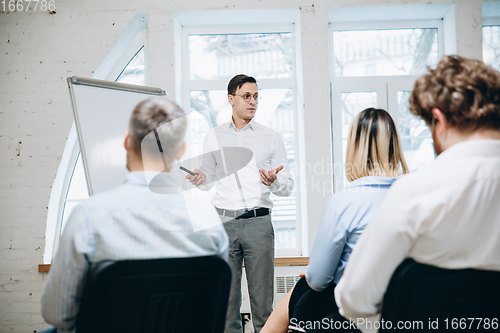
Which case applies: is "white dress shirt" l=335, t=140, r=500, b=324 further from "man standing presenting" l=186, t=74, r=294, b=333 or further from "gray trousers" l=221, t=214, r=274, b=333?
"gray trousers" l=221, t=214, r=274, b=333

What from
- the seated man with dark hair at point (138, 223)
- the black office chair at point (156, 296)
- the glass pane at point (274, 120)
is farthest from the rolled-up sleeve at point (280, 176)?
the black office chair at point (156, 296)

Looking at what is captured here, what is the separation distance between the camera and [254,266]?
2.26 metres

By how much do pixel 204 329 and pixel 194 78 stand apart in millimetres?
2634

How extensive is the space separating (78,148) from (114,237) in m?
2.52

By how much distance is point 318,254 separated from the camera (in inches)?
51.9

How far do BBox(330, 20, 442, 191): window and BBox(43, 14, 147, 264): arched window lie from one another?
5.63 feet

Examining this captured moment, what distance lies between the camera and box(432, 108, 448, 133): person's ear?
830 millimetres

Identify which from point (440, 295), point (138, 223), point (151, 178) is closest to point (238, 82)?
point (151, 178)

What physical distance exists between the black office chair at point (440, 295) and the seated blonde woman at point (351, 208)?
18.9 inches

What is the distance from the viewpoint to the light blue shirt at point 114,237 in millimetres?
895

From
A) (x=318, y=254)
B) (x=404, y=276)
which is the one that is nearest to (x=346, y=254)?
(x=318, y=254)

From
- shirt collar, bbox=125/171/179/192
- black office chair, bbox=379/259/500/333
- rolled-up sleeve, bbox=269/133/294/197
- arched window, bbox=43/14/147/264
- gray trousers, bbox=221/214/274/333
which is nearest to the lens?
black office chair, bbox=379/259/500/333

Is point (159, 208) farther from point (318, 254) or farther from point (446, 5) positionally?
point (446, 5)

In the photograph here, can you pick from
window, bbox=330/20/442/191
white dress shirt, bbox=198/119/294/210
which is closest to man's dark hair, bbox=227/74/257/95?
white dress shirt, bbox=198/119/294/210
